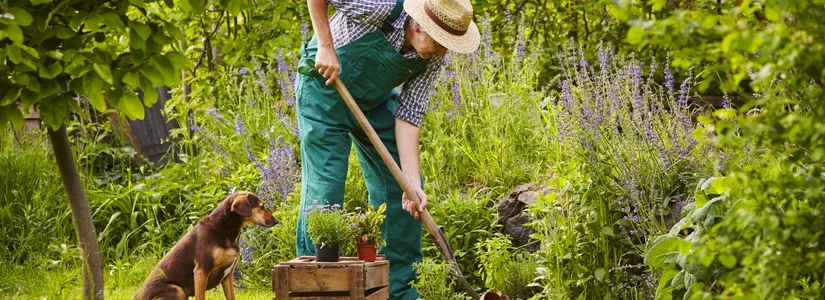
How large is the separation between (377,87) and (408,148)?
10.4 inches

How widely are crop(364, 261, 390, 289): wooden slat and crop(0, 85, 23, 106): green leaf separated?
1.28 metres

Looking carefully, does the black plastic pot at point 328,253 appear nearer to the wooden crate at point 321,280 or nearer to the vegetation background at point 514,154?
the wooden crate at point 321,280

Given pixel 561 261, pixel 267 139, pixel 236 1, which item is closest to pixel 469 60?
pixel 267 139

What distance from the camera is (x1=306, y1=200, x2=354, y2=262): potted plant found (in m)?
3.34

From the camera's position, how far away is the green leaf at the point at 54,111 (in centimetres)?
256

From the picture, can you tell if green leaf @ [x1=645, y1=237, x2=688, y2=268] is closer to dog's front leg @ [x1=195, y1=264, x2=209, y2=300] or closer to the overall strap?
the overall strap

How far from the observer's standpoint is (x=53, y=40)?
2725 mm

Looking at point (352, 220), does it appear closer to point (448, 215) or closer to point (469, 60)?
point (448, 215)

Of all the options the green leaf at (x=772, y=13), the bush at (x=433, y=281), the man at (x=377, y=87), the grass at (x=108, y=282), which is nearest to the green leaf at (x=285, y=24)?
the grass at (x=108, y=282)

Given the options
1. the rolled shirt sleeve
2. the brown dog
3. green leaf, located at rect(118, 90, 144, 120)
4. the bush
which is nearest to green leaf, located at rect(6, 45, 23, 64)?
green leaf, located at rect(118, 90, 144, 120)

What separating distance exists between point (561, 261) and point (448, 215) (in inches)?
36.2

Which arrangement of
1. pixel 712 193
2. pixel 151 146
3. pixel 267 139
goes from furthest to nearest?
1. pixel 151 146
2. pixel 267 139
3. pixel 712 193

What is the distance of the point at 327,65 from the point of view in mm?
3453

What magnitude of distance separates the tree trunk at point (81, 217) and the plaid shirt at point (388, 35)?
1.12 meters
